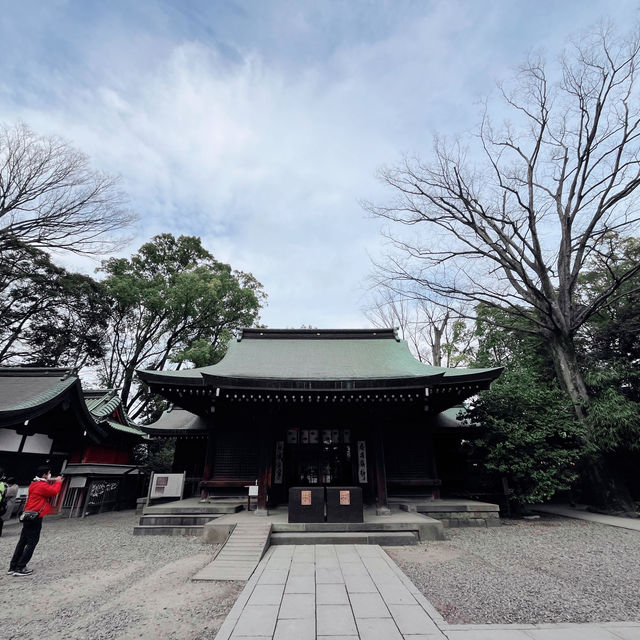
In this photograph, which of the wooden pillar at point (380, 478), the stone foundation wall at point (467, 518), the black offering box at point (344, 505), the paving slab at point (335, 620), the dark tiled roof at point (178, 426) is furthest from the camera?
the dark tiled roof at point (178, 426)

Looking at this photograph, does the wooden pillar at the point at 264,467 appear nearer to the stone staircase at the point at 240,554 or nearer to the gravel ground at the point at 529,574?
the stone staircase at the point at 240,554

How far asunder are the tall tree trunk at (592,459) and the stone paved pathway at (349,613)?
9.23 meters

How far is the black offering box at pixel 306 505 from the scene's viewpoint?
753 centimetres

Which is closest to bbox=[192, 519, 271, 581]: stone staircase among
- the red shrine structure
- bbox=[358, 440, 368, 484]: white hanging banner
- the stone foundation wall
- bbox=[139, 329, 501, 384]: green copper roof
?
bbox=[139, 329, 501, 384]: green copper roof

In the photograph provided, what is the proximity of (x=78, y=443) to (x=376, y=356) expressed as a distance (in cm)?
1206

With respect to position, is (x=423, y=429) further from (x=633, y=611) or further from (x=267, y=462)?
(x=633, y=611)

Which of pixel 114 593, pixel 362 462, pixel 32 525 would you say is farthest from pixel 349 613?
pixel 362 462

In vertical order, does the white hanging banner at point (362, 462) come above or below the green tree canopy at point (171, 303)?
below

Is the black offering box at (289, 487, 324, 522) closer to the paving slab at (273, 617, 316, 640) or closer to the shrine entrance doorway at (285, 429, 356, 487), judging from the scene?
the shrine entrance doorway at (285, 429, 356, 487)

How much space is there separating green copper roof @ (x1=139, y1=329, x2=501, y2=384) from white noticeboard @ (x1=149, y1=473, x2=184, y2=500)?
3465 millimetres

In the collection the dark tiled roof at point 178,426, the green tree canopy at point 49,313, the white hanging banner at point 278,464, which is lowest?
the white hanging banner at point 278,464

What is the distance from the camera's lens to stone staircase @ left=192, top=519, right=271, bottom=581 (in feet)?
16.7

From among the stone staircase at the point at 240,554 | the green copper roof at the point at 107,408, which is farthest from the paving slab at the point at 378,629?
the green copper roof at the point at 107,408

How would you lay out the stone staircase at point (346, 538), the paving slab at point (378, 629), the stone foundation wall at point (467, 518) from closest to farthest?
the paving slab at point (378, 629) < the stone staircase at point (346, 538) < the stone foundation wall at point (467, 518)
